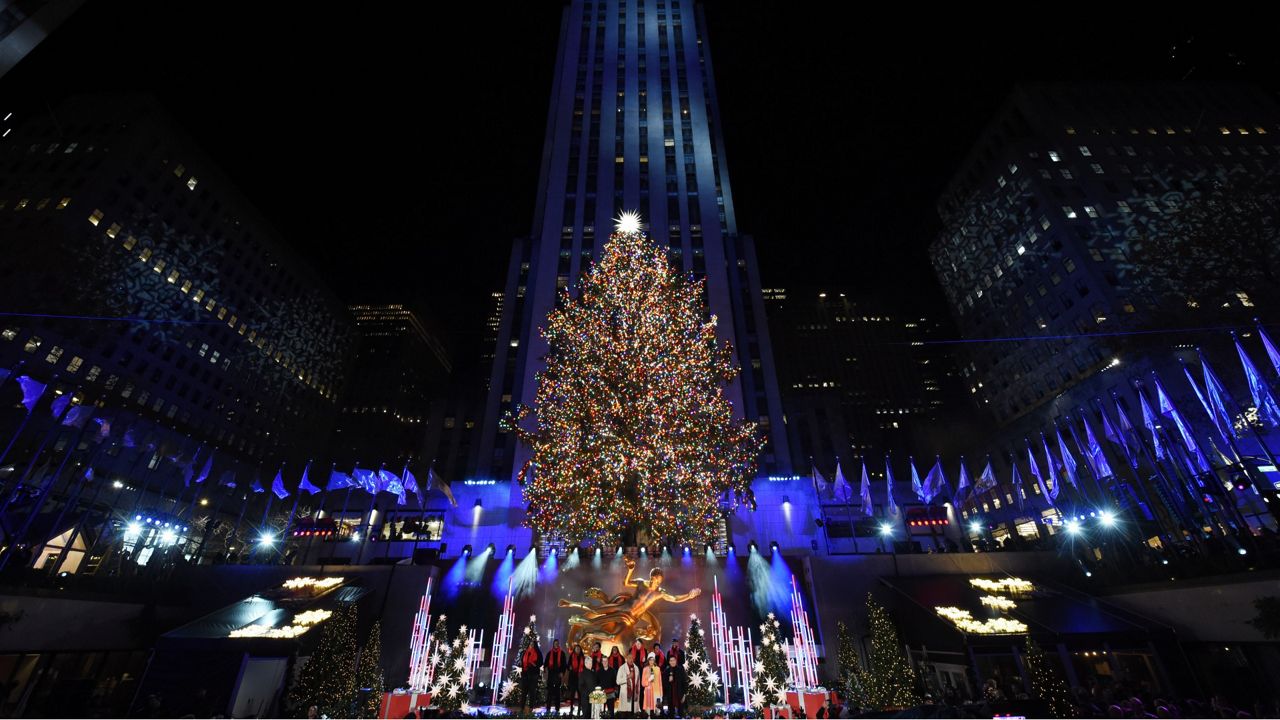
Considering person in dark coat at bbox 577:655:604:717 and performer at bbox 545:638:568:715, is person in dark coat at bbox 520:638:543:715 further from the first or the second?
person in dark coat at bbox 577:655:604:717

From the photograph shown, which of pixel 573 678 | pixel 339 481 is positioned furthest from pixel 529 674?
pixel 339 481

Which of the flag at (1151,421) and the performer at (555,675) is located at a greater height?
the flag at (1151,421)

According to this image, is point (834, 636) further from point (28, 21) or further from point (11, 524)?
point (11, 524)

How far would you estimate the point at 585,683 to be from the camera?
12305mm

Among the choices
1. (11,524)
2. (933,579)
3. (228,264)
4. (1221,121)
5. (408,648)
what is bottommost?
(408,648)

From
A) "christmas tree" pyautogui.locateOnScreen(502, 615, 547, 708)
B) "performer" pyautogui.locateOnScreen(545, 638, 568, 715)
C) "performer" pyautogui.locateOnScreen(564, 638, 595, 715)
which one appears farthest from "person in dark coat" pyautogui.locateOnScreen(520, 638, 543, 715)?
"performer" pyautogui.locateOnScreen(564, 638, 595, 715)

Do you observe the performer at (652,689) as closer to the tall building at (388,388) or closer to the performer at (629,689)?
the performer at (629,689)

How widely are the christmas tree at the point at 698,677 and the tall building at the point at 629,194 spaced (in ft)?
46.8

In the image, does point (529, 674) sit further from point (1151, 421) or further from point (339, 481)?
point (1151, 421)

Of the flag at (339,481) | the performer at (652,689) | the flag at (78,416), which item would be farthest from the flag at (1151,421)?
the flag at (78,416)

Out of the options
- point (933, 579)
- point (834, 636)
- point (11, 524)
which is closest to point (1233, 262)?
point (933, 579)

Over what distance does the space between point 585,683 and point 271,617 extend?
10420mm

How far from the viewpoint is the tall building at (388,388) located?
253ft

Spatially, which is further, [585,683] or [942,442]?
[942,442]
